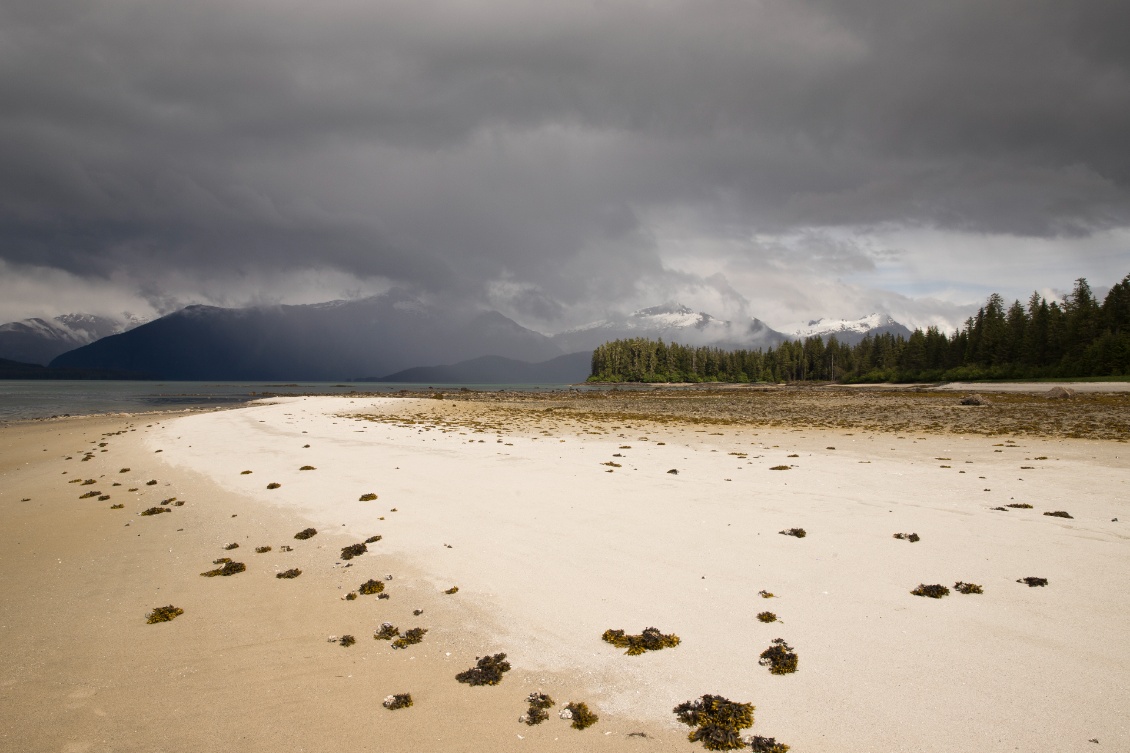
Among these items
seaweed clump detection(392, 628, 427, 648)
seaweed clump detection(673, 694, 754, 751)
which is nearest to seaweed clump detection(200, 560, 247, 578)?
seaweed clump detection(392, 628, 427, 648)

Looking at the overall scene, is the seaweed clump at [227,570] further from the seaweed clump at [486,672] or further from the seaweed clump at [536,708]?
the seaweed clump at [536,708]

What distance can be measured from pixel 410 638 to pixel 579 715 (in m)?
2.29

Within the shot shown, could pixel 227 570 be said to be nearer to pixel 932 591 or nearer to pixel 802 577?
pixel 802 577

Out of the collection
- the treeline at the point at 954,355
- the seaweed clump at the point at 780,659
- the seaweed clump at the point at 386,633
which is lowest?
the seaweed clump at the point at 386,633

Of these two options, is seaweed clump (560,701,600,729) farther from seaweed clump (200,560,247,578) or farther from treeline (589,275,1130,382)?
treeline (589,275,1130,382)

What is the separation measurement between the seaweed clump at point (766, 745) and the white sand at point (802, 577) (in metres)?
0.15

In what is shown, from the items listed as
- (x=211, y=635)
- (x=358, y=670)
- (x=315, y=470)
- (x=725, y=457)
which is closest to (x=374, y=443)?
(x=315, y=470)

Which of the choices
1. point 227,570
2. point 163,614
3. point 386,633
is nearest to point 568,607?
point 386,633

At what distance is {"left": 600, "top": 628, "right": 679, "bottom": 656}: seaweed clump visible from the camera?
549 centimetres

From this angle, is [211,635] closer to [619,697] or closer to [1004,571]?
[619,697]

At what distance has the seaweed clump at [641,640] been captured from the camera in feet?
18.0

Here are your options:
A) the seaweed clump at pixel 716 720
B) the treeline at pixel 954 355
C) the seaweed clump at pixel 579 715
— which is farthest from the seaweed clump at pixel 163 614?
the treeline at pixel 954 355

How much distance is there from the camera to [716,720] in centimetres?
438

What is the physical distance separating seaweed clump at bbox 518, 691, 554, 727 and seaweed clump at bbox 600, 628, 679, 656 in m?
1.09
